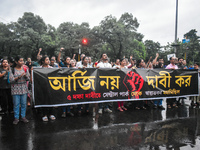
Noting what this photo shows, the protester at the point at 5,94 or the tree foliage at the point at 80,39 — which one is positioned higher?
the tree foliage at the point at 80,39

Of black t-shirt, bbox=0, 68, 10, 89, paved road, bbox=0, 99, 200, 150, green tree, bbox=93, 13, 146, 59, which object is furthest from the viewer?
green tree, bbox=93, 13, 146, 59

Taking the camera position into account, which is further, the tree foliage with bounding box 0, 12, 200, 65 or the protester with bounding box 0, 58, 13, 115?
the tree foliage with bounding box 0, 12, 200, 65

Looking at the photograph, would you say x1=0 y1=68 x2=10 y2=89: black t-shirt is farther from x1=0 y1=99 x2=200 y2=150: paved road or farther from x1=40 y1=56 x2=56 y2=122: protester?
x1=40 y1=56 x2=56 y2=122: protester

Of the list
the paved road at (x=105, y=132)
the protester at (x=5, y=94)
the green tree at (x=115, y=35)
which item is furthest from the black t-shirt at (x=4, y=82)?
the green tree at (x=115, y=35)

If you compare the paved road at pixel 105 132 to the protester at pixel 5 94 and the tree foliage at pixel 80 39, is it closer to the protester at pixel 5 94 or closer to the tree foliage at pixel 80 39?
the protester at pixel 5 94

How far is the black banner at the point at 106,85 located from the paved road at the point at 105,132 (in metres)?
0.63

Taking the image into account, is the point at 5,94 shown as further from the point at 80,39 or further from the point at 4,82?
the point at 80,39

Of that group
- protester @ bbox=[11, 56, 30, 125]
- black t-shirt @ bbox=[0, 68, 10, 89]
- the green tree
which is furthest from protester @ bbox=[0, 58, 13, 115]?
the green tree

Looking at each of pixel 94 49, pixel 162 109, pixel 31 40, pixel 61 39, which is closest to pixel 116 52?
pixel 94 49

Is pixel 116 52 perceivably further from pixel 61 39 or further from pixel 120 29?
pixel 61 39

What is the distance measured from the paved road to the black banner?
627 millimetres

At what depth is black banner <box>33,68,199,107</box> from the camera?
4.54 meters

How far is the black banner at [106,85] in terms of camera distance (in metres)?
4.54

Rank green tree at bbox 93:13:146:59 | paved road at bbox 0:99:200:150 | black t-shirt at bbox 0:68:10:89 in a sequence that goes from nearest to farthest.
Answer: paved road at bbox 0:99:200:150, black t-shirt at bbox 0:68:10:89, green tree at bbox 93:13:146:59
